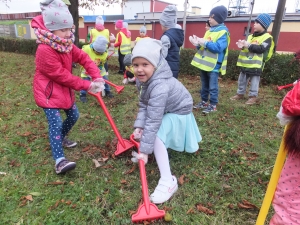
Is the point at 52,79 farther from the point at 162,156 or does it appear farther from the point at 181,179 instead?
the point at 181,179

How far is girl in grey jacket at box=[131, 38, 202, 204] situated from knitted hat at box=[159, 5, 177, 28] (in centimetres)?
185

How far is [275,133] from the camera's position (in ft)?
12.0

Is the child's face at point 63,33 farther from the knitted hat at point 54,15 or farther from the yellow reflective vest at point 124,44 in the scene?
the yellow reflective vest at point 124,44

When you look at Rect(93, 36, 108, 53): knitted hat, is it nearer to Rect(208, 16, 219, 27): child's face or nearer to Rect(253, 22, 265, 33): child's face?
Rect(208, 16, 219, 27): child's face

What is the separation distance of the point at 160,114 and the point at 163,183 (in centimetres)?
67

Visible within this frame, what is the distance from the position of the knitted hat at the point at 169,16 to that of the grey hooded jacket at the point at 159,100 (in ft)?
6.30

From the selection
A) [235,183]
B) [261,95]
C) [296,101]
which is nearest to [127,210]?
[235,183]

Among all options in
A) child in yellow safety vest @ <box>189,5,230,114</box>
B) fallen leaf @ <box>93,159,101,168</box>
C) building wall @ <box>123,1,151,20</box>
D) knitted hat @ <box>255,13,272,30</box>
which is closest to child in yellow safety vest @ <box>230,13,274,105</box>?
knitted hat @ <box>255,13,272,30</box>

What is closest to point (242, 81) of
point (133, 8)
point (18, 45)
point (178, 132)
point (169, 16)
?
point (169, 16)

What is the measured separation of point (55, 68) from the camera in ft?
7.96

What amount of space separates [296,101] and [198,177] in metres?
1.53

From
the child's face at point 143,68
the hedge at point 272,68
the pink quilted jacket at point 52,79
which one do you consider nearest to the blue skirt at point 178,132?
the child's face at point 143,68

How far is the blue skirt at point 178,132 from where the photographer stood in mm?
2348

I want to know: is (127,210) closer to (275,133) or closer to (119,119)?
(119,119)
